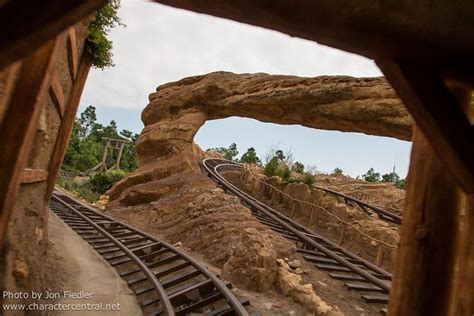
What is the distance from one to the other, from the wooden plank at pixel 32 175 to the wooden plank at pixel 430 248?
12.5 ft

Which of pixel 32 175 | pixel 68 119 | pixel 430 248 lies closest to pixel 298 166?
pixel 68 119

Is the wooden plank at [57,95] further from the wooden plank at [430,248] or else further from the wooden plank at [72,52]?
the wooden plank at [430,248]

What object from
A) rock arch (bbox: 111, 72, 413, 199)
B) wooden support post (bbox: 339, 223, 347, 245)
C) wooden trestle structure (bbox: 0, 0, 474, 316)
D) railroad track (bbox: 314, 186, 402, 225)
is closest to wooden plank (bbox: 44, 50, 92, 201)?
wooden trestle structure (bbox: 0, 0, 474, 316)

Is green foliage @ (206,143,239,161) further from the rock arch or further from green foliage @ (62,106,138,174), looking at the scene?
the rock arch

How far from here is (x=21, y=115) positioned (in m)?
2.52

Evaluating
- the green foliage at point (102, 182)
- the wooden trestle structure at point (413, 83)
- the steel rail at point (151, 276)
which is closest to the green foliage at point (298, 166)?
the green foliage at point (102, 182)

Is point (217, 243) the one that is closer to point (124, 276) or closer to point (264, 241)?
point (264, 241)

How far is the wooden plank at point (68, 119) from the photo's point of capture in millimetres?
5125

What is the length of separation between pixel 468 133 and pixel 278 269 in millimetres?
5387

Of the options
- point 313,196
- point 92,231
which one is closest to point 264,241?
point 92,231

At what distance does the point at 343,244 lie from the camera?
1051 cm

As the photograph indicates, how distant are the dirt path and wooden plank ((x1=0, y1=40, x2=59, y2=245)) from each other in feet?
9.28

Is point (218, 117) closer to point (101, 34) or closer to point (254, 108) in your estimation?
point (254, 108)

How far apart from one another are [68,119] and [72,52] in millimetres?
1175
